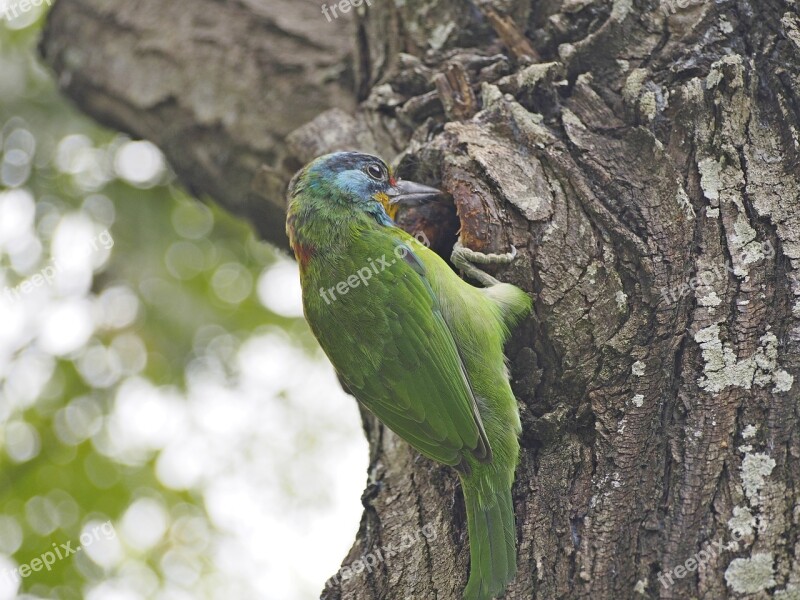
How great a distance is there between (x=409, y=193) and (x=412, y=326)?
650mm

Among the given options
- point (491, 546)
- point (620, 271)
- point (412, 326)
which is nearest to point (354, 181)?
point (412, 326)

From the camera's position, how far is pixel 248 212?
16.7ft

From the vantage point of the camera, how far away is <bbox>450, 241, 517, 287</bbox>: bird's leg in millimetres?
3115

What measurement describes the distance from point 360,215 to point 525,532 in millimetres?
1693

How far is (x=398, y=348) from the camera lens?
3387 millimetres

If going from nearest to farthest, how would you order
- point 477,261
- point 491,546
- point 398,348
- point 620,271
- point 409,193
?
point 491,546 < point 620,271 < point 477,261 < point 398,348 < point 409,193

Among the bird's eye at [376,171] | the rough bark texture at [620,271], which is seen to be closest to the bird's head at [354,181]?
the bird's eye at [376,171]

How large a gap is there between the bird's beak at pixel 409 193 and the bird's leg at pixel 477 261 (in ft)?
1.06

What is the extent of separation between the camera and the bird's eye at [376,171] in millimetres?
3842

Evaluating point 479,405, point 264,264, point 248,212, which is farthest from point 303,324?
point 479,405

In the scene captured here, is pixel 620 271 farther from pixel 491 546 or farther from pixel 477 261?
pixel 491 546

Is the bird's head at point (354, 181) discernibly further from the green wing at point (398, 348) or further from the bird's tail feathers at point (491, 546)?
the bird's tail feathers at point (491, 546)

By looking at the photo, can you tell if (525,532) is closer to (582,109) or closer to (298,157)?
(582,109)

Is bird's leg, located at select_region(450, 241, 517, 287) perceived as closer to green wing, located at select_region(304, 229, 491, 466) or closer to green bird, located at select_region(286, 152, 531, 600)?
Answer: green bird, located at select_region(286, 152, 531, 600)
